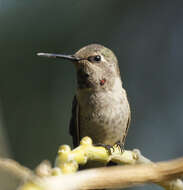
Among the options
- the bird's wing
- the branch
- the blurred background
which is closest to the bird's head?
the bird's wing

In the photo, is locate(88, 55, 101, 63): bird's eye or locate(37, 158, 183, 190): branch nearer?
locate(37, 158, 183, 190): branch

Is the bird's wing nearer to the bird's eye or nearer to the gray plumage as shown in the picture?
the gray plumage

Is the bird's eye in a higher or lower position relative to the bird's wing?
higher

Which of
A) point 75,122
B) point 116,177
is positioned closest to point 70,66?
point 75,122

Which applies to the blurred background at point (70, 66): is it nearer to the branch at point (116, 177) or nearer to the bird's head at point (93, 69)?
the bird's head at point (93, 69)

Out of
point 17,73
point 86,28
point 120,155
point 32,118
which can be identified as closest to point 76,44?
point 86,28

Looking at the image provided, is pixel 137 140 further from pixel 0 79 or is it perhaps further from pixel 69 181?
pixel 69 181

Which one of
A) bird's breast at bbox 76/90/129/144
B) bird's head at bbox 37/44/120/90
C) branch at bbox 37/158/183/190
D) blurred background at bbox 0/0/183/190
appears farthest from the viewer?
blurred background at bbox 0/0/183/190

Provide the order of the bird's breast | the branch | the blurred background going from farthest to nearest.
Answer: the blurred background, the bird's breast, the branch
